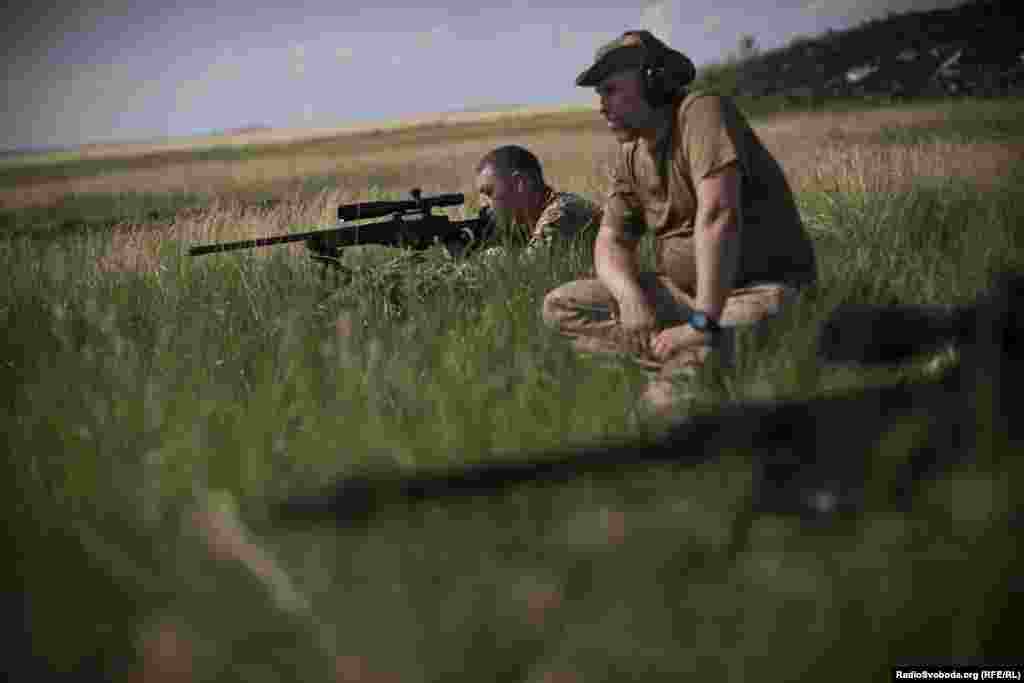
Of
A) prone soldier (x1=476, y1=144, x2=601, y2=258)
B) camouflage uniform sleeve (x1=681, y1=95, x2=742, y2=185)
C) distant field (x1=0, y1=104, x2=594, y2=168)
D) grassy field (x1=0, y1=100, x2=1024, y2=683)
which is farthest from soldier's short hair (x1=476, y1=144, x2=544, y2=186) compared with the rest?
distant field (x1=0, y1=104, x2=594, y2=168)

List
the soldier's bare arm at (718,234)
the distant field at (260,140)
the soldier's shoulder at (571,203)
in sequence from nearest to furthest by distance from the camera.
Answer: the soldier's bare arm at (718,234), the soldier's shoulder at (571,203), the distant field at (260,140)

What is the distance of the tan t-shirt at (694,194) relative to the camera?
2982mm

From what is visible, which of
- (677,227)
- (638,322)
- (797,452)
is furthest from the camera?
(677,227)

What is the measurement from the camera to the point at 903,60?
113 ft

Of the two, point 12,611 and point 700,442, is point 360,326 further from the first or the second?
point 700,442

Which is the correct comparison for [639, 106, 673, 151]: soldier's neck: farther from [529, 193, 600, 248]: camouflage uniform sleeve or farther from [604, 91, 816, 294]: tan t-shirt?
[529, 193, 600, 248]: camouflage uniform sleeve

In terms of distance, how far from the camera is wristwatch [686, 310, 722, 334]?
2947mm

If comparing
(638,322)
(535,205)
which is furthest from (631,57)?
(535,205)

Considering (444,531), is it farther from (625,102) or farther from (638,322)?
(625,102)

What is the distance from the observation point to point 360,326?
3748 mm

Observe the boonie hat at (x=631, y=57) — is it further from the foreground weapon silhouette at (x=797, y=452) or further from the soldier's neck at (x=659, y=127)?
the foreground weapon silhouette at (x=797, y=452)

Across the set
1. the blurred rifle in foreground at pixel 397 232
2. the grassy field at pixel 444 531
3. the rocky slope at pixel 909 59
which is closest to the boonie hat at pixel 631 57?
the grassy field at pixel 444 531

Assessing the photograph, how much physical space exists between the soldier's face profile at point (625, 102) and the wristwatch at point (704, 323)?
3.14ft

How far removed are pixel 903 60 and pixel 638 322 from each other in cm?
3899
